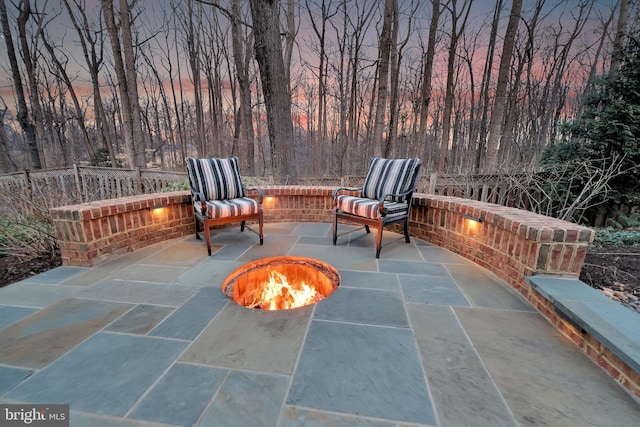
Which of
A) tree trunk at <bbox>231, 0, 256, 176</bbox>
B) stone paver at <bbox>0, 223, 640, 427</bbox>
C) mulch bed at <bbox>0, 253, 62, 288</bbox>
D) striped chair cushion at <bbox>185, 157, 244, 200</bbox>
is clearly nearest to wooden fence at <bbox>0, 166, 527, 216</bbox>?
striped chair cushion at <bbox>185, 157, 244, 200</bbox>

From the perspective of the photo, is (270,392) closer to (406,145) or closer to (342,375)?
(342,375)

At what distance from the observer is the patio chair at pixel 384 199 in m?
2.65

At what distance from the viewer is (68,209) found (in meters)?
2.24

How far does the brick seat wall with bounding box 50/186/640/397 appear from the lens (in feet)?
5.60

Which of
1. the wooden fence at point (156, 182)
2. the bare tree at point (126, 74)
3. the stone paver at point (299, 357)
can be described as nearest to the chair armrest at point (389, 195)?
the stone paver at point (299, 357)

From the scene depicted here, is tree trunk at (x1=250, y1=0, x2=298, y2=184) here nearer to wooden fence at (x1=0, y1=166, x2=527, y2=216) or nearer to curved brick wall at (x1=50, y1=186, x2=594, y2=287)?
wooden fence at (x1=0, y1=166, x2=527, y2=216)

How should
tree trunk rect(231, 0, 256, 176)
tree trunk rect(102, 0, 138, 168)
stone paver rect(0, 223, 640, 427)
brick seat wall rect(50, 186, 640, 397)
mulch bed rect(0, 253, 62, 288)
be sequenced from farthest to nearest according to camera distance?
tree trunk rect(231, 0, 256, 176) < tree trunk rect(102, 0, 138, 168) < mulch bed rect(0, 253, 62, 288) < brick seat wall rect(50, 186, 640, 397) < stone paver rect(0, 223, 640, 427)

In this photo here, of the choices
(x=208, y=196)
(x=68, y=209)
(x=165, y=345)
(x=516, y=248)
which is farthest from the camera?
(x=208, y=196)

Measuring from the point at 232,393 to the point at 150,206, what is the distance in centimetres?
234

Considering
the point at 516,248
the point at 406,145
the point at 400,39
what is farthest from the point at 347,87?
the point at 516,248

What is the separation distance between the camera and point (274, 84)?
445cm

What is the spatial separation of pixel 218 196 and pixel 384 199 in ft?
6.02

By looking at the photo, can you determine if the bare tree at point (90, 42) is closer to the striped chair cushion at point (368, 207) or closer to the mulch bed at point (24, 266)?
the mulch bed at point (24, 266)

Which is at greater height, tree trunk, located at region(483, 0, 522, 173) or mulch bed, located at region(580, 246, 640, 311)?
tree trunk, located at region(483, 0, 522, 173)
